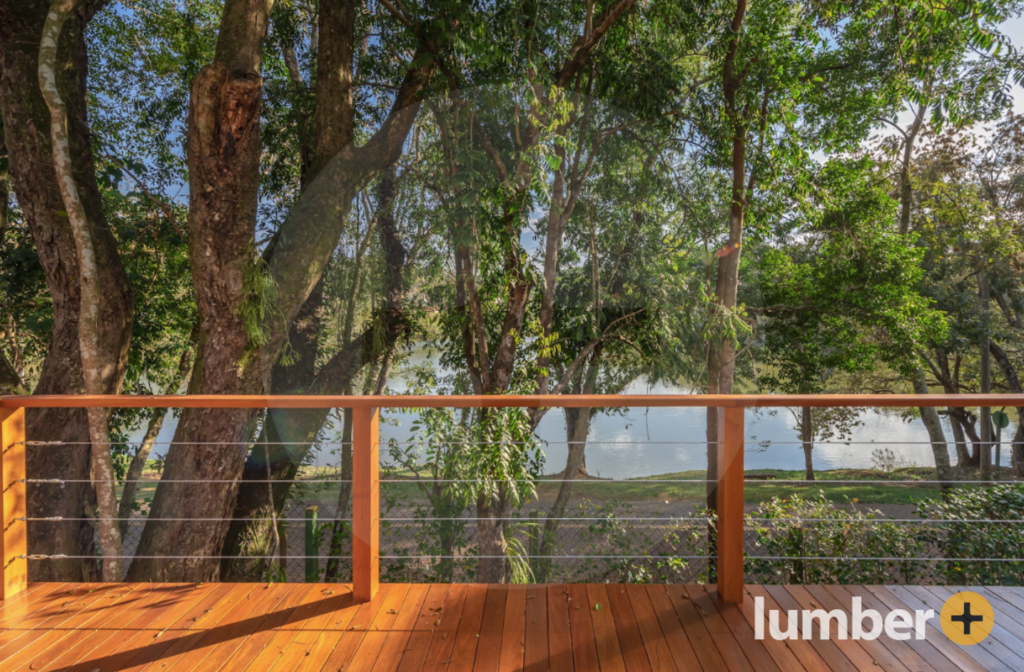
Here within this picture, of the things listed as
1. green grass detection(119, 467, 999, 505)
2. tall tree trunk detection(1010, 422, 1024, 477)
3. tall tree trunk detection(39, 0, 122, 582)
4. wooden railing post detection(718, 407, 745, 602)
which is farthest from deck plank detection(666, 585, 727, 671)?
tall tree trunk detection(1010, 422, 1024, 477)

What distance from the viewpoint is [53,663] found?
1.70 m

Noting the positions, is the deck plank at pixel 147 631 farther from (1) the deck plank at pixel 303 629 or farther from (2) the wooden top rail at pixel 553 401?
(2) the wooden top rail at pixel 553 401

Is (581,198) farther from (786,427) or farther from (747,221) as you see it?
(786,427)

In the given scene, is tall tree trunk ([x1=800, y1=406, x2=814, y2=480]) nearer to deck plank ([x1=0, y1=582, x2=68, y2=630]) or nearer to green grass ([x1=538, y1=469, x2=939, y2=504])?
green grass ([x1=538, y1=469, x2=939, y2=504])

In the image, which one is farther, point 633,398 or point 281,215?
point 281,215

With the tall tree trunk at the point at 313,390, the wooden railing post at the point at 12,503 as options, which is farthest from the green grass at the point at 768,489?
the wooden railing post at the point at 12,503

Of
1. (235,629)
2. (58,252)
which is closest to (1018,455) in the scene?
(235,629)

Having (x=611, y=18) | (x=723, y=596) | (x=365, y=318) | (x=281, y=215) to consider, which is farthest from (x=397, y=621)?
(x=611, y=18)

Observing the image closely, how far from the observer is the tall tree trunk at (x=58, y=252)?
13.1ft

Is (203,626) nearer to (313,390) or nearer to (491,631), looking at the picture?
(491,631)

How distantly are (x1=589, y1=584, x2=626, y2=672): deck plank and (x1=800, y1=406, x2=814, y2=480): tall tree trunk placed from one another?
8337mm

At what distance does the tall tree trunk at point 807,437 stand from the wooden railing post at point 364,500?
28.9ft

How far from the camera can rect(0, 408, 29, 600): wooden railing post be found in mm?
2043

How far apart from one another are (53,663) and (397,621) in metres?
0.97
